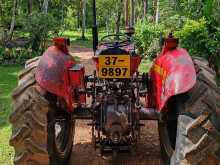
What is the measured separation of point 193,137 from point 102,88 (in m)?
1.89

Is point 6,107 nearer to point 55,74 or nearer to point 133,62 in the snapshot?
point 133,62

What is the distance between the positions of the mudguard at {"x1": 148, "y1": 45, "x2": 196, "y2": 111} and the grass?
2543 mm

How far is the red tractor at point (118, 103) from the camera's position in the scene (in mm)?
4602

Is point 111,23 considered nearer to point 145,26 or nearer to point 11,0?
point 11,0

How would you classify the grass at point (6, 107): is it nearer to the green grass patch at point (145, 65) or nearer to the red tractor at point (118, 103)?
the red tractor at point (118, 103)

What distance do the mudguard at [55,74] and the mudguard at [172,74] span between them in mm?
1068

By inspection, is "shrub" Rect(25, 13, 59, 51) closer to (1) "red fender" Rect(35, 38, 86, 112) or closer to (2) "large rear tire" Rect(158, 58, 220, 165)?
(1) "red fender" Rect(35, 38, 86, 112)

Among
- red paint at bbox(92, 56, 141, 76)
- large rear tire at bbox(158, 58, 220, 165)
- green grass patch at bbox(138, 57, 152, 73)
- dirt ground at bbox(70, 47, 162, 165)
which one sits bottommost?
green grass patch at bbox(138, 57, 152, 73)

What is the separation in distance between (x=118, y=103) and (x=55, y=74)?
0.95 m

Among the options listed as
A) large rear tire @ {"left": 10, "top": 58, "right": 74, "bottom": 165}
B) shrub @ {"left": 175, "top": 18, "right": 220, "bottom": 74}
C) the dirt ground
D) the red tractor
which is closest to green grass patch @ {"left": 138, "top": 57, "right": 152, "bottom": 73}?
shrub @ {"left": 175, "top": 18, "right": 220, "bottom": 74}

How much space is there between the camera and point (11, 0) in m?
30.7

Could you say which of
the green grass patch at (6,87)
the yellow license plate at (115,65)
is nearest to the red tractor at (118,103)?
the yellow license plate at (115,65)

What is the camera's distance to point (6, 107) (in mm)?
10766

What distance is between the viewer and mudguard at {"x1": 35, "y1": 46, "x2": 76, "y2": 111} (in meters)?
5.01
